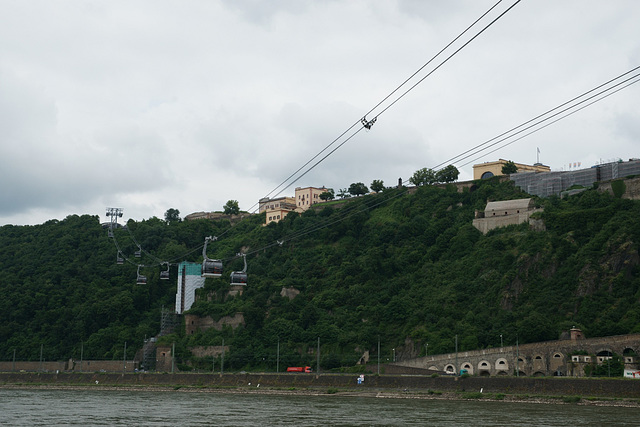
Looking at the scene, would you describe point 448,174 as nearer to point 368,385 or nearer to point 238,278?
point 368,385

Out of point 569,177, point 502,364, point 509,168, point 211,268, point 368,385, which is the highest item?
point 509,168

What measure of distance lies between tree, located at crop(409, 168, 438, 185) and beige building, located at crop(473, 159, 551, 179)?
600cm

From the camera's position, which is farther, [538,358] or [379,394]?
[538,358]

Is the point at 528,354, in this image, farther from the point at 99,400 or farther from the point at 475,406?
the point at 99,400

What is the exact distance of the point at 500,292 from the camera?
64.2 m

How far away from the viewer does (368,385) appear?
52906 millimetres

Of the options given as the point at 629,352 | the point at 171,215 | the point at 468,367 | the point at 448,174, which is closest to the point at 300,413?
the point at 468,367

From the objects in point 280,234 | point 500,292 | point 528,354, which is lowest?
point 528,354

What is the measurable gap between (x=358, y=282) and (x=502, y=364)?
2427 centimetres

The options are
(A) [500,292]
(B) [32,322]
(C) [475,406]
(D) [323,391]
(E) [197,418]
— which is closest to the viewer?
(E) [197,418]

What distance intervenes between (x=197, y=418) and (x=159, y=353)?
136 ft

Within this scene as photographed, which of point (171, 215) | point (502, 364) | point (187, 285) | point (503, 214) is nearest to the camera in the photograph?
point (502, 364)

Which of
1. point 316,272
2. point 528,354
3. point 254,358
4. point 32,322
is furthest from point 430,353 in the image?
point 32,322

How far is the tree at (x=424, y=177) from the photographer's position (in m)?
95.5
